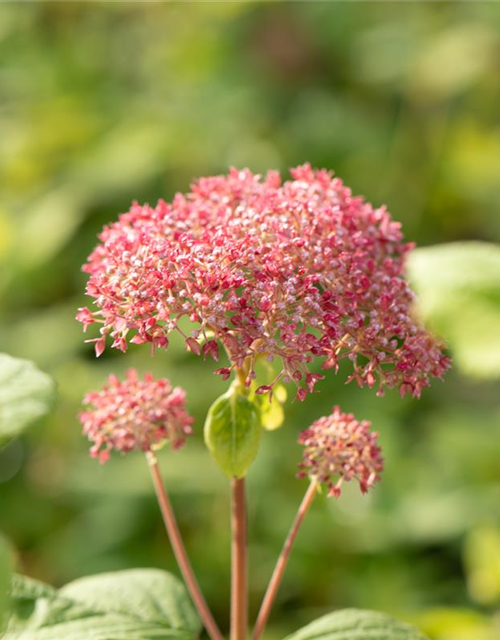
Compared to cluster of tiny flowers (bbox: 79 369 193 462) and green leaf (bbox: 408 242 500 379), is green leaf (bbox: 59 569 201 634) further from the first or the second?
green leaf (bbox: 408 242 500 379)

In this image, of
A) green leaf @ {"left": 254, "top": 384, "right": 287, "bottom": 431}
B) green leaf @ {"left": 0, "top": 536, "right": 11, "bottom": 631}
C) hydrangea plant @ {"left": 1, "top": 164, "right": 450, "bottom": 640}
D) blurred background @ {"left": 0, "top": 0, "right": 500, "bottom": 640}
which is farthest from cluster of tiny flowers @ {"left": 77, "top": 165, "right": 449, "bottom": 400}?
blurred background @ {"left": 0, "top": 0, "right": 500, "bottom": 640}

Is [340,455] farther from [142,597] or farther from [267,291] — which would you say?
[142,597]

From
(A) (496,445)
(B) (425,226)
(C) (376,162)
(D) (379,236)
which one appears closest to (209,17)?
(C) (376,162)

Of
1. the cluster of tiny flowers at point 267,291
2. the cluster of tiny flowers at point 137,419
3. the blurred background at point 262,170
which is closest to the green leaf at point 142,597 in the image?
the cluster of tiny flowers at point 137,419

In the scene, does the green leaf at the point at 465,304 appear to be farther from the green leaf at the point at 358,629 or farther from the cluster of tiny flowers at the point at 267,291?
the green leaf at the point at 358,629

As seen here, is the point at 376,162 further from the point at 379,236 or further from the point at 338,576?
the point at 379,236

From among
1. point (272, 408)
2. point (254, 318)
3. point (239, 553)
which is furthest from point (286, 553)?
point (254, 318)
